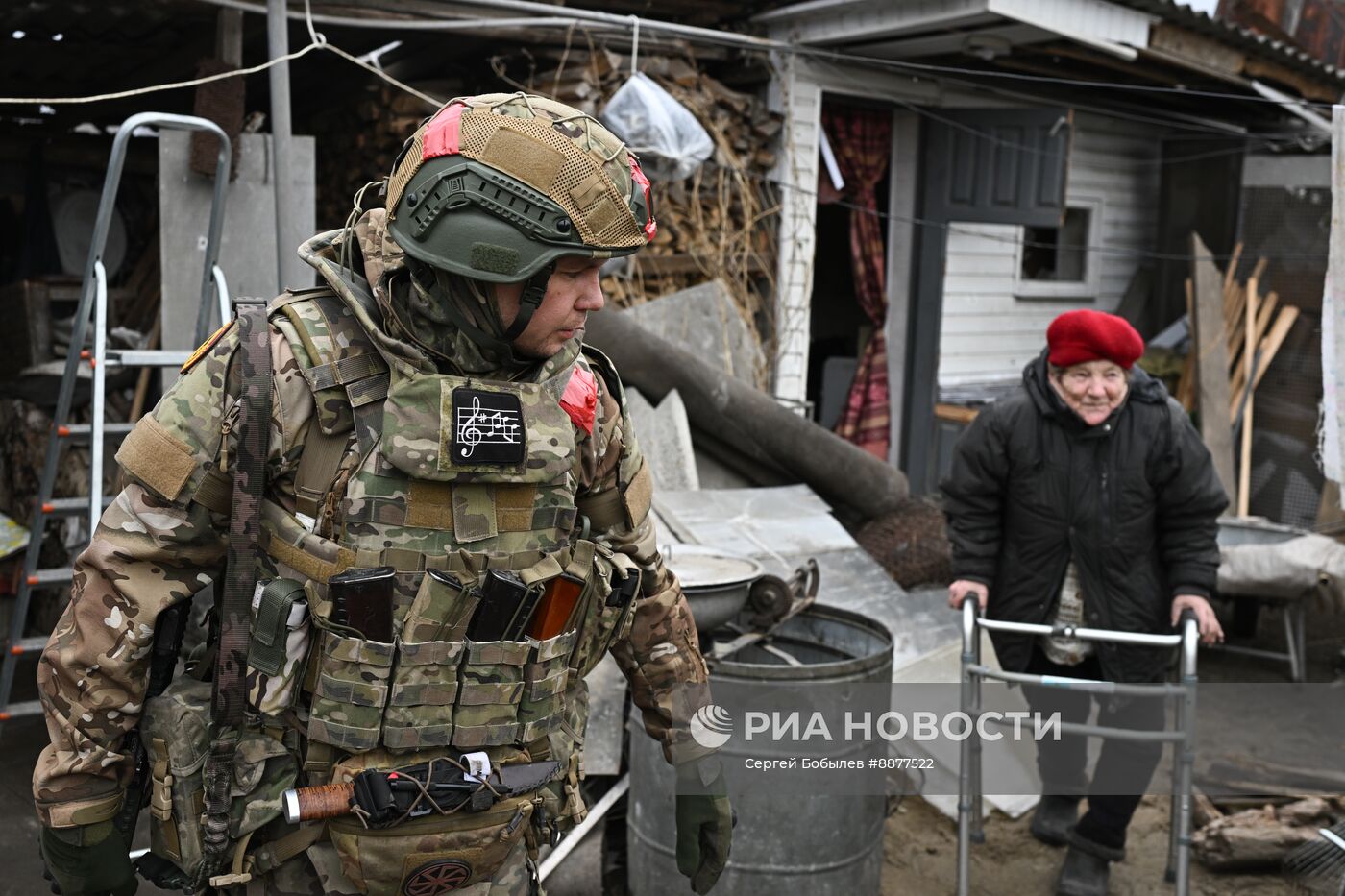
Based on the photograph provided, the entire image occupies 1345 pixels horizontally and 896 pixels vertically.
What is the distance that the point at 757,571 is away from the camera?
4.23 m

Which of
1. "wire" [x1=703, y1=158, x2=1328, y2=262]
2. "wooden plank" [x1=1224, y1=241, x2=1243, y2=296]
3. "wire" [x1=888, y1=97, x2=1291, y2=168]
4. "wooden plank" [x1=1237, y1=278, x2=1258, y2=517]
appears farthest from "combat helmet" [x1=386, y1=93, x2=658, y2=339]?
"wooden plank" [x1=1224, y1=241, x2=1243, y2=296]

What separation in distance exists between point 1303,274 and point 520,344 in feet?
31.1

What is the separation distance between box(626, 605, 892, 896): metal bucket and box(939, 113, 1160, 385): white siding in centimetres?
600

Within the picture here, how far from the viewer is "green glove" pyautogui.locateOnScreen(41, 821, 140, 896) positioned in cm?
198

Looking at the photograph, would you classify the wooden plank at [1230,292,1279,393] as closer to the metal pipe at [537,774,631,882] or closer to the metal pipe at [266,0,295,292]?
the metal pipe at [537,774,631,882]

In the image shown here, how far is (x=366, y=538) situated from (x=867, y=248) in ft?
24.4

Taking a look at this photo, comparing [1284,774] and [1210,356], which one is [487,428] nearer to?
[1284,774]

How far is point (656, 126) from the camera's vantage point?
610cm

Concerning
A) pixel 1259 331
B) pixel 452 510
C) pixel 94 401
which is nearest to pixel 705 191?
pixel 94 401

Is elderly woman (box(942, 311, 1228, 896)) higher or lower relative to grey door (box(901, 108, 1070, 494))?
lower

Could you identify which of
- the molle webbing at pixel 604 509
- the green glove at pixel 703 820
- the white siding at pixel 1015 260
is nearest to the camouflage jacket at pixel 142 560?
the molle webbing at pixel 604 509

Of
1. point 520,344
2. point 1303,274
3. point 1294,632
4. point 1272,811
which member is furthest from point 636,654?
point 1303,274

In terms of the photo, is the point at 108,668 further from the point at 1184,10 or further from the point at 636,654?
the point at 1184,10

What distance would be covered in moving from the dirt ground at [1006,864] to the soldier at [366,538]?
2674 mm
